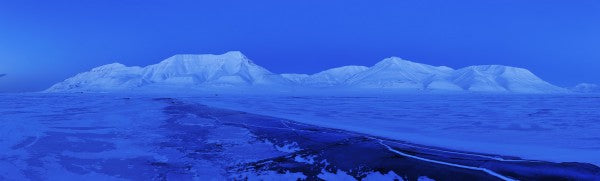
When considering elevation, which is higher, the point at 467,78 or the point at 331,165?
the point at 467,78

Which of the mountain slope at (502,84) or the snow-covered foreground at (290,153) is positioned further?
the mountain slope at (502,84)

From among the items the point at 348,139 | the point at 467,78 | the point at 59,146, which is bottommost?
the point at 59,146

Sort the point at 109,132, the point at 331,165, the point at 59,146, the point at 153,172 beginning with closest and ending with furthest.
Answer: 1. the point at 153,172
2. the point at 331,165
3. the point at 59,146
4. the point at 109,132

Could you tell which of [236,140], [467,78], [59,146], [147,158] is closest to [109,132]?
[59,146]

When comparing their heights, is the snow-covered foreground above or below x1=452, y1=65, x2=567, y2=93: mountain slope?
below

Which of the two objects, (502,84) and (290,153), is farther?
(502,84)

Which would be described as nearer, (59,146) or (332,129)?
(59,146)

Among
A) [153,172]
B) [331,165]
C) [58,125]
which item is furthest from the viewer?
[58,125]

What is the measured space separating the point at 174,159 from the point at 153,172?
1.15 metres

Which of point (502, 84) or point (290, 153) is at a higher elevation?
point (502, 84)

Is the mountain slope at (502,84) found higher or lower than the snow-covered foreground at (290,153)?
A: higher

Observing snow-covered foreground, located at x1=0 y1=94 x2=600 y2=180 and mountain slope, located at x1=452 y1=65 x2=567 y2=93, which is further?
mountain slope, located at x1=452 y1=65 x2=567 y2=93

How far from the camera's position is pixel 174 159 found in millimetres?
8383

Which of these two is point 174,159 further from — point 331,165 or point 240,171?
point 331,165
